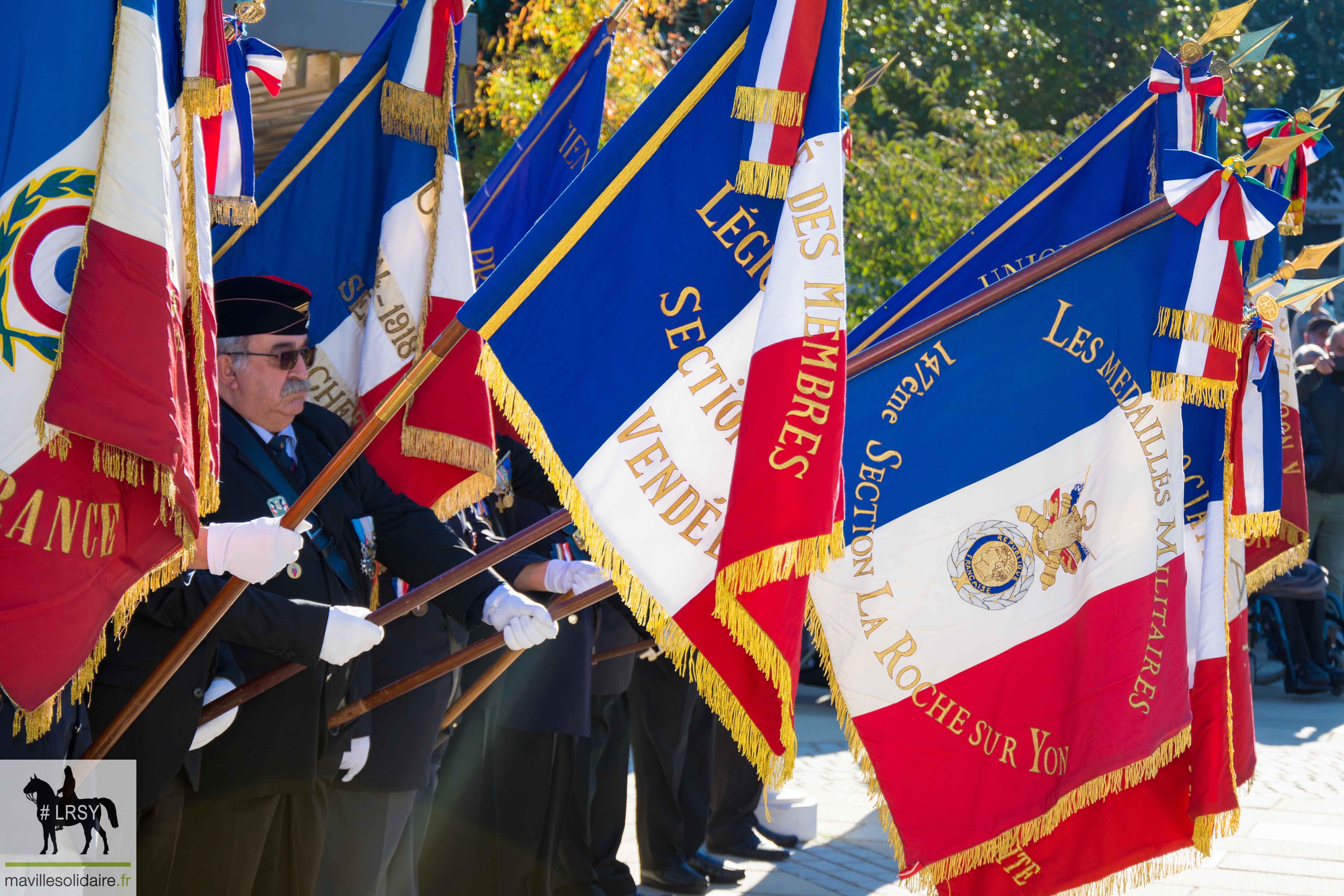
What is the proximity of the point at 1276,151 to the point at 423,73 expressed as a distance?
7.97 feet

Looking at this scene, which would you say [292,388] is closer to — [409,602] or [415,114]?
[409,602]

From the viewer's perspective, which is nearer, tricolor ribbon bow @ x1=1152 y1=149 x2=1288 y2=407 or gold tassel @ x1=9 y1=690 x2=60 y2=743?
gold tassel @ x1=9 y1=690 x2=60 y2=743

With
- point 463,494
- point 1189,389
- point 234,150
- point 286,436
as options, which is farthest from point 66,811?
point 1189,389

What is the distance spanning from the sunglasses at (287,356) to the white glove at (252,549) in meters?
0.60

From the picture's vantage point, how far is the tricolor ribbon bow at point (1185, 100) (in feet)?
14.2

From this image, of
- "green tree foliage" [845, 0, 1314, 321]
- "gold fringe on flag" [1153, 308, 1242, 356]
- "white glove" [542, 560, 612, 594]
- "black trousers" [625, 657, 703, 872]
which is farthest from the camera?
"green tree foliage" [845, 0, 1314, 321]

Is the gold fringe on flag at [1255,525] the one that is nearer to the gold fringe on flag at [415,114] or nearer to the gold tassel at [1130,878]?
the gold tassel at [1130,878]

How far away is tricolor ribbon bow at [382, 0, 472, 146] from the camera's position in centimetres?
420

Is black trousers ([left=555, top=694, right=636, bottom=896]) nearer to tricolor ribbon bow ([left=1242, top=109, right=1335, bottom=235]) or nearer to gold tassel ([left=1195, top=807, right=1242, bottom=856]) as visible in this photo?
gold tassel ([left=1195, top=807, right=1242, bottom=856])

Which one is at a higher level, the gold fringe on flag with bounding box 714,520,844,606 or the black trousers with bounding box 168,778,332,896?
the gold fringe on flag with bounding box 714,520,844,606

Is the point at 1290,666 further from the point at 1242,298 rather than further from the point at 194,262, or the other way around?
the point at 194,262

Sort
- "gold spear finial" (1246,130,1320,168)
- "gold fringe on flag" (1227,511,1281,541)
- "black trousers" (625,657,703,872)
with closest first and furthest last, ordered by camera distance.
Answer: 1. "gold spear finial" (1246,130,1320,168)
2. "gold fringe on flag" (1227,511,1281,541)
3. "black trousers" (625,657,703,872)

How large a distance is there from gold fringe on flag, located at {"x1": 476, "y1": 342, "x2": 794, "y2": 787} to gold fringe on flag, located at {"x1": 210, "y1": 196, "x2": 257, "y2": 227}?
3.23 feet

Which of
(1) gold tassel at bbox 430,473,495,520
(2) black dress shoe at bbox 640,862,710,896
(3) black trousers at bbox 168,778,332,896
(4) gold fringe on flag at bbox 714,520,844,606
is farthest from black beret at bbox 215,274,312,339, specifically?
(2) black dress shoe at bbox 640,862,710,896
